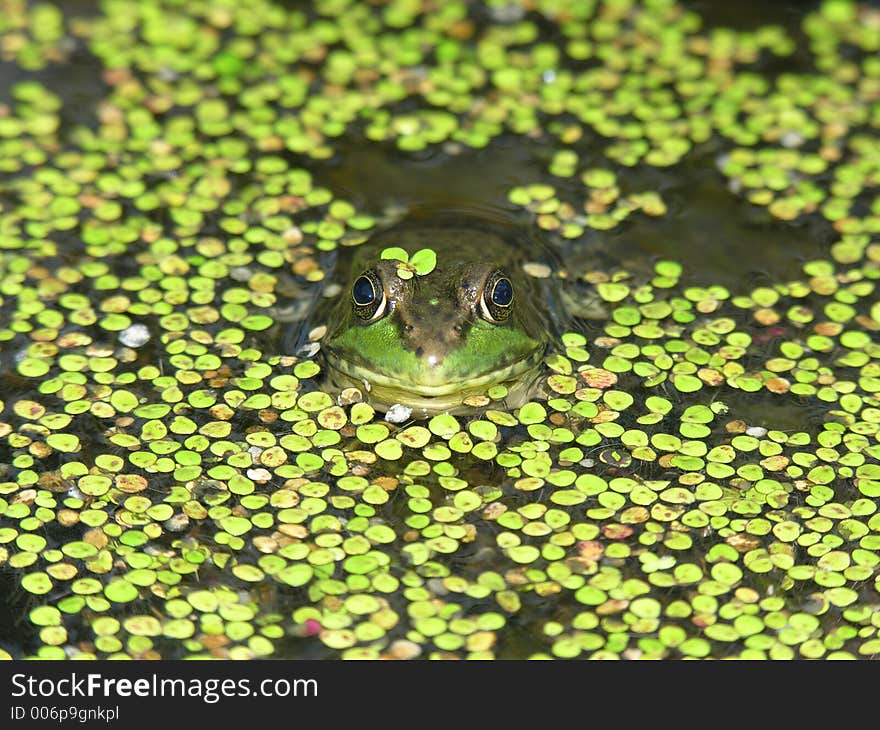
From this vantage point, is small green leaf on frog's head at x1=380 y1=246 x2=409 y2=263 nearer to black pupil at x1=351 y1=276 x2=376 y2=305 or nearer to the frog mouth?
black pupil at x1=351 y1=276 x2=376 y2=305

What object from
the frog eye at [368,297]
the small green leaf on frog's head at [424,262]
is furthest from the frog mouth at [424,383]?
the small green leaf on frog's head at [424,262]

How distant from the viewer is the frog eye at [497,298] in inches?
169

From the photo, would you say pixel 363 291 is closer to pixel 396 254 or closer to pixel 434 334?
pixel 396 254

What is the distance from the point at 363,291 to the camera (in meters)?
4.33

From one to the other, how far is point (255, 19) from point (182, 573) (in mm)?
3259

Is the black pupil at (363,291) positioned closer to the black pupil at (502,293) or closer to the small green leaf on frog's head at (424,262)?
the small green leaf on frog's head at (424,262)

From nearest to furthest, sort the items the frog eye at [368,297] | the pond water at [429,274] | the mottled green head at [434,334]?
the pond water at [429,274] → the mottled green head at [434,334] → the frog eye at [368,297]

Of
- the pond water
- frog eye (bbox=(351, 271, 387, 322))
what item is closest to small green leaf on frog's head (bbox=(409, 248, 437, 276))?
the pond water

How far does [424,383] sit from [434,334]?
6.2 inches

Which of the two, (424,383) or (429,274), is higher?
(429,274)

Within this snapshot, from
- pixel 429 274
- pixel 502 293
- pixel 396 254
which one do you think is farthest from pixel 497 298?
pixel 396 254

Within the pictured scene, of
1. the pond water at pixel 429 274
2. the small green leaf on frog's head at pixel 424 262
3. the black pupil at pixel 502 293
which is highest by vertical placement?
the small green leaf on frog's head at pixel 424 262

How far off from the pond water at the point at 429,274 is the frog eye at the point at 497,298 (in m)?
0.23

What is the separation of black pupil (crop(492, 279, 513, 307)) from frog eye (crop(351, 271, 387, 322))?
1.19ft
